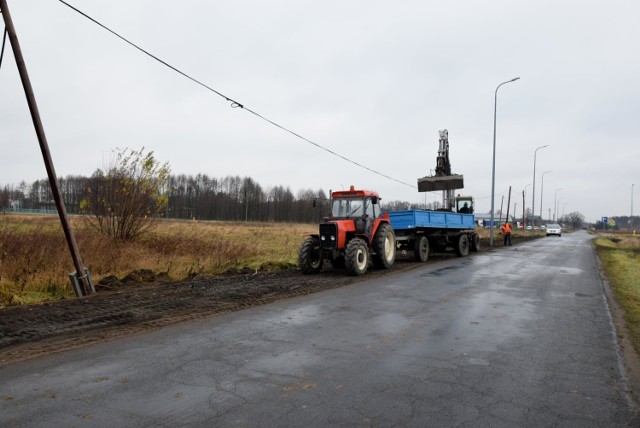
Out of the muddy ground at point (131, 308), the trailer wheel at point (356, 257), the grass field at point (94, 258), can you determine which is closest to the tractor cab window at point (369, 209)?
the trailer wheel at point (356, 257)

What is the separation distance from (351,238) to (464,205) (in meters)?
15.5

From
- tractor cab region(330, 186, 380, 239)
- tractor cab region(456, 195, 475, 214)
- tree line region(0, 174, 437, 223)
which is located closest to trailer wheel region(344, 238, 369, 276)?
tractor cab region(330, 186, 380, 239)

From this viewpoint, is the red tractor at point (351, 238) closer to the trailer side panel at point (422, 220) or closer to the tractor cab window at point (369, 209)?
the tractor cab window at point (369, 209)

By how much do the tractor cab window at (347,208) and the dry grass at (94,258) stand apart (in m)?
2.55

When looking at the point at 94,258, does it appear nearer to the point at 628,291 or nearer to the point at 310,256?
the point at 310,256

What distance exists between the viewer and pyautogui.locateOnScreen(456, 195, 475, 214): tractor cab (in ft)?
88.2

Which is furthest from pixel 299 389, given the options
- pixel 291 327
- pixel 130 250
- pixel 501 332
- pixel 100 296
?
pixel 130 250

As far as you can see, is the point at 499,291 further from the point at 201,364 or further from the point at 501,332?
the point at 201,364

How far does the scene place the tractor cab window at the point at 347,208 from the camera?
14.8 meters

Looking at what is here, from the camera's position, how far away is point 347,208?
14.9m

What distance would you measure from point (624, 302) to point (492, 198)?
22798 millimetres

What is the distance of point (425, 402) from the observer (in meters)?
4.23

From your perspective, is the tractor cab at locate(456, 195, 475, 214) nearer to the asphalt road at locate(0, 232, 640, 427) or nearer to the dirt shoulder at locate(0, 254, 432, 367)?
the dirt shoulder at locate(0, 254, 432, 367)

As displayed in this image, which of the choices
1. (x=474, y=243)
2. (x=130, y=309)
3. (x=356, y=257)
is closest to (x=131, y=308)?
(x=130, y=309)
